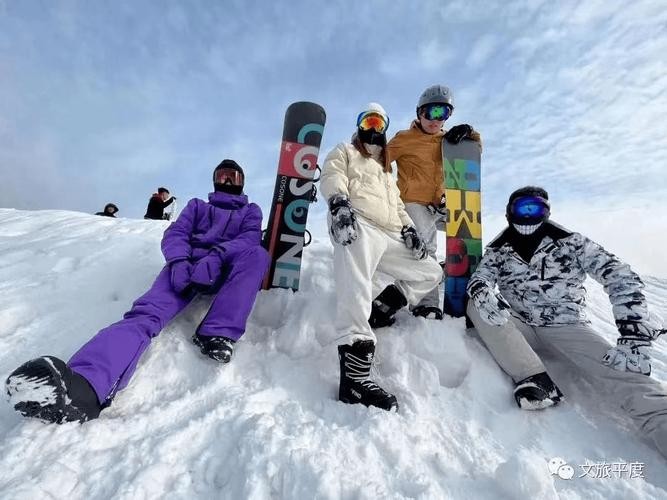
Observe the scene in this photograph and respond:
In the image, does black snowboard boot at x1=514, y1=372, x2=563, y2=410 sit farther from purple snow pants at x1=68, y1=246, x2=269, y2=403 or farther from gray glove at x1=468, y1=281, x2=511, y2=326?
purple snow pants at x1=68, y1=246, x2=269, y2=403

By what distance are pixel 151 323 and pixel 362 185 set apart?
1860 millimetres

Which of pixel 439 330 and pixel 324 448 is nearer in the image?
pixel 324 448

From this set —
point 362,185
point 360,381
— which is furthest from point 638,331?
point 362,185

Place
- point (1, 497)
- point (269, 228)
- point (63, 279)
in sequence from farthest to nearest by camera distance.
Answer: point (269, 228) → point (63, 279) → point (1, 497)

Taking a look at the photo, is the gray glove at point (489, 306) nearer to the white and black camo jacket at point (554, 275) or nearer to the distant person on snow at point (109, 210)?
the white and black camo jacket at point (554, 275)

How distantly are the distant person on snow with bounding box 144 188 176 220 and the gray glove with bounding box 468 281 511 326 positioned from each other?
31.7 ft

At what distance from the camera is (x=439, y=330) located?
278 cm

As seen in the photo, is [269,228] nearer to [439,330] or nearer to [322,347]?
[322,347]

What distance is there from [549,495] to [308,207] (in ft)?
10.1

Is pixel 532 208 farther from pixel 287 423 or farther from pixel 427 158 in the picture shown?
pixel 287 423

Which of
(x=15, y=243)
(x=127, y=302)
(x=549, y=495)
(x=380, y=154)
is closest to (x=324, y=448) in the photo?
(x=549, y=495)

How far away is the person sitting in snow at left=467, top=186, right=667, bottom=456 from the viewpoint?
2.16 meters

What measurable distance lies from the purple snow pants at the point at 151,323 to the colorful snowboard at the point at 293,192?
807 millimetres

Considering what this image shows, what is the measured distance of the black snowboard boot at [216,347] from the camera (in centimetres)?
229
